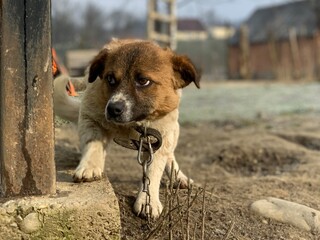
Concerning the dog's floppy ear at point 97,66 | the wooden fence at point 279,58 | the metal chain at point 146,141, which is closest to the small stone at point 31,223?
the metal chain at point 146,141

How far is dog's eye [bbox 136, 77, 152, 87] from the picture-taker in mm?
4066

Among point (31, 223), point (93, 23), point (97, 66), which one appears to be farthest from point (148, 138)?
point (93, 23)

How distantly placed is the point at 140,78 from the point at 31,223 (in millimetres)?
1424

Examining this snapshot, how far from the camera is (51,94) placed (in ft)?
10.7

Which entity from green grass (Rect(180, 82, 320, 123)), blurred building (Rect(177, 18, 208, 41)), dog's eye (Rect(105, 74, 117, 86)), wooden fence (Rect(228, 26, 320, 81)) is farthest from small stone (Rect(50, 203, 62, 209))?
blurred building (Rect(177, 18, 208, 41))

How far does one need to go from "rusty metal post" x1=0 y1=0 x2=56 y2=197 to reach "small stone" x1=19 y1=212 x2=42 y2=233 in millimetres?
170

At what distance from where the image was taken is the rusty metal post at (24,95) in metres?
3.15

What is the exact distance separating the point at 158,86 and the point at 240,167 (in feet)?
8.23

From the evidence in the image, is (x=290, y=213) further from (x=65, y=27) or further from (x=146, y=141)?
(x=65, y=27)

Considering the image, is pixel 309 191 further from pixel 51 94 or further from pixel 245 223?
pixel 51 94

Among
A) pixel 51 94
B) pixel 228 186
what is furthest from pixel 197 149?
pixel 51 94

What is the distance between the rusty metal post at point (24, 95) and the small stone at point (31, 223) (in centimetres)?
17

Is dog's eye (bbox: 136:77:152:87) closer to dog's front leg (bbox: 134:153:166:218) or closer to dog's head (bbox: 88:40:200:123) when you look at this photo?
dog's head (bbox: 88:40:200:123)

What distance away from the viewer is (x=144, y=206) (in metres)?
3.72
